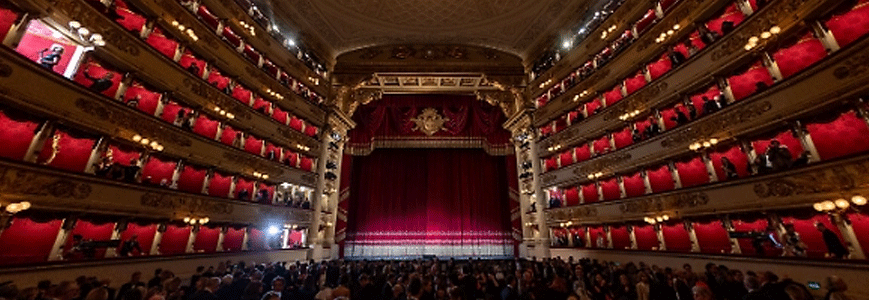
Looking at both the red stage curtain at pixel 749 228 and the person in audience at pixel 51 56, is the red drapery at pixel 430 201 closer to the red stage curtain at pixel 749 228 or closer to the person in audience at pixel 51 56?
the red stage curtain at pixel 749 228

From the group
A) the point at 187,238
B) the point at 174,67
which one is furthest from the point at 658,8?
the point at 187,238

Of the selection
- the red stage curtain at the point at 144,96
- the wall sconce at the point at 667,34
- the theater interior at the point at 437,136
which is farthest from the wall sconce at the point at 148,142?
the wall sconce at the point at 667,34

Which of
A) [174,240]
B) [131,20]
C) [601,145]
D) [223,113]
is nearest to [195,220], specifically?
[174,240]

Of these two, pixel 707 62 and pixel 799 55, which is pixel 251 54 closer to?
pixel 707 62

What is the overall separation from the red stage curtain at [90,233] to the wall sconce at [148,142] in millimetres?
2702

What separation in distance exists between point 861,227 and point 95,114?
2083 centimetres

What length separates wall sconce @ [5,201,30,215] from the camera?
7680 mm

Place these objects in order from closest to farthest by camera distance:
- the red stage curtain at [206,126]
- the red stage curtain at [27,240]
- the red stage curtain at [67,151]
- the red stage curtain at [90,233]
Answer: the red stage curtain at [27,240], the red stage curtain at [67,151], the red stage curtain at [90,233], the red stage curtain at [206,126]

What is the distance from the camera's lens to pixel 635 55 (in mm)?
14578

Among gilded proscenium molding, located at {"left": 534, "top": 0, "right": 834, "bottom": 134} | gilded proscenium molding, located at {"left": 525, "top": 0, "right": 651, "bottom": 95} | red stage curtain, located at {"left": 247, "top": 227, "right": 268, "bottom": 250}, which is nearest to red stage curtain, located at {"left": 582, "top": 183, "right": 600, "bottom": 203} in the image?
gilded proscenium molding, located at {"left": 534, "top": 0, "right": 834, "bottom": 134}

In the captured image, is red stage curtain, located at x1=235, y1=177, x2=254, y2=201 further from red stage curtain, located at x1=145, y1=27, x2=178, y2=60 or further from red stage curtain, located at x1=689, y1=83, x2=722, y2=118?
red stage curtain, located at x1=689, y1=83, x2=722, y2=118

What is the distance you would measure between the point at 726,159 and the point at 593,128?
6.24 meters

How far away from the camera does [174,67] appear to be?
40.9 feet

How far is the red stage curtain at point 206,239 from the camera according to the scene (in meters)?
13.2
